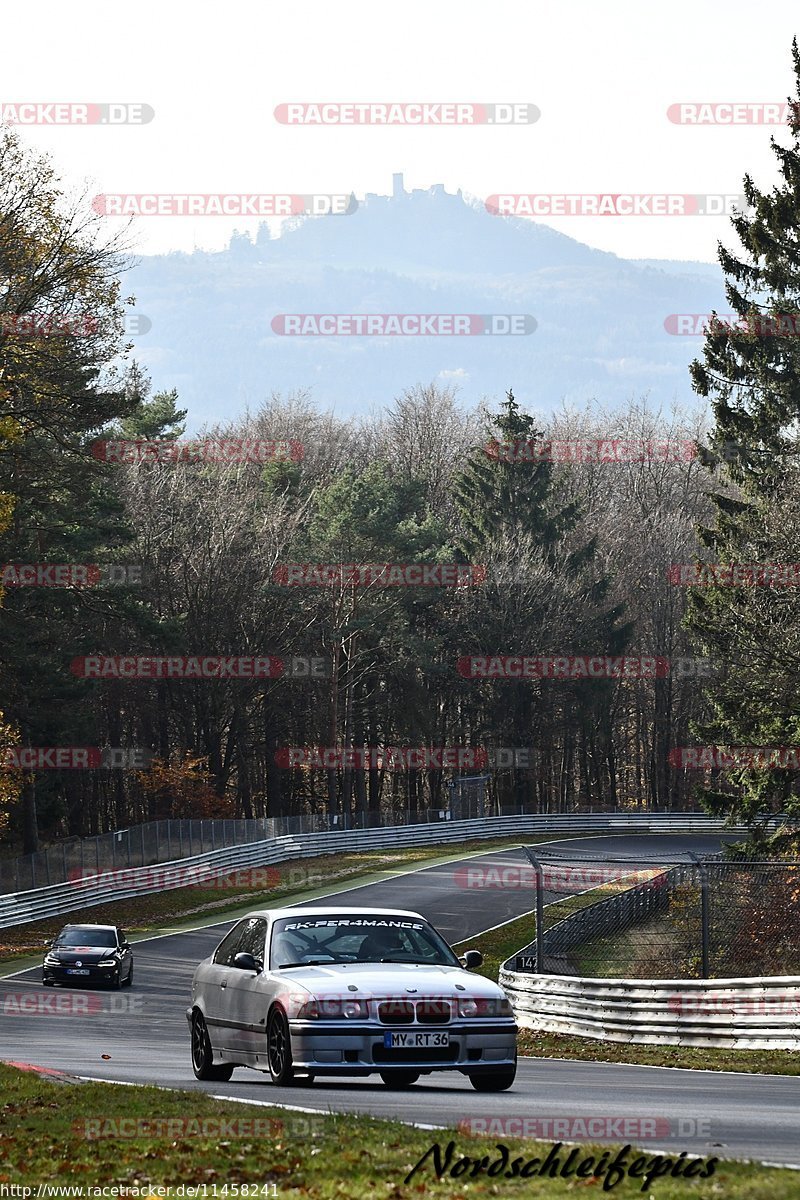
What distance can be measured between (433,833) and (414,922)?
5420 centimetres

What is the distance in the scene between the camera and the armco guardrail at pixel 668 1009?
18.8 metres

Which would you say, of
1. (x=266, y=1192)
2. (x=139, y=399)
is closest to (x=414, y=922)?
(x=266, y=1192)

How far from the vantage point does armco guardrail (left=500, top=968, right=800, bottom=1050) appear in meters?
18.8

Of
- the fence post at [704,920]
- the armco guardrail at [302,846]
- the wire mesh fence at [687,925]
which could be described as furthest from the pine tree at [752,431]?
the fence post at [704,920]

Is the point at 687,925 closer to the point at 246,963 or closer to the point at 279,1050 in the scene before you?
the point at 246,963

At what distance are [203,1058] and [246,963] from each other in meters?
1.69

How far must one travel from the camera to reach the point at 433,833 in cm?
6812

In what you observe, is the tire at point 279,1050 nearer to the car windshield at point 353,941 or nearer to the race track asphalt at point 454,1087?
the race track asphalt at point 454,1087

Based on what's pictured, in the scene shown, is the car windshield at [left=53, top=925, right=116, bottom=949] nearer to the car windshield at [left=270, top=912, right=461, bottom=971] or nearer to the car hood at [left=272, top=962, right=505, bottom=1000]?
the car windshield at [left=270, top=912, right=461, bottom=971]

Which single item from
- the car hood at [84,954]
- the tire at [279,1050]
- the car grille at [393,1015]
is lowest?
the car hood at [84,954]

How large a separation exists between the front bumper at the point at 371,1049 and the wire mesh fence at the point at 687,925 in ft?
23.4

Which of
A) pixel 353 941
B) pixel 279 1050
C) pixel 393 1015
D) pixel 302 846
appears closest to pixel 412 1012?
pixel 393 1015

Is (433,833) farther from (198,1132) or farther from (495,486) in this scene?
(198,1132)

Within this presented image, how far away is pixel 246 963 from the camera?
13.8 meters
